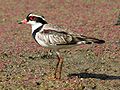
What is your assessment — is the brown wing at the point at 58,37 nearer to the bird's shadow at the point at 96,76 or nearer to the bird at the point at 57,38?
the bird at the point at 57,38

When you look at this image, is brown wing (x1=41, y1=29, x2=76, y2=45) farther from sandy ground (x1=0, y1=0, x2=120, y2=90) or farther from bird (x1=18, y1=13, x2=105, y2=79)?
sandy ground (x1=0, y1=0, x2=120, y2=90)


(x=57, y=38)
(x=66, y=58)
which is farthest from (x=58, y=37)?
(x=66, y=58)

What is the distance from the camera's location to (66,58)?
519 inches

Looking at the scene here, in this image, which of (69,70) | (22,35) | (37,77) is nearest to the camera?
(37,77)

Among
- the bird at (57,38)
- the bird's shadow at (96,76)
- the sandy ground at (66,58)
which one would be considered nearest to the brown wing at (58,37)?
the bird at (57,38)

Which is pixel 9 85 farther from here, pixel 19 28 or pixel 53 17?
pixel 53 17

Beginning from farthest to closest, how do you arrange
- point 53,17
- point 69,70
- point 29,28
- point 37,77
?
1. point 53,17
2. point 29,28
3. point 69,70
4. point 37,77

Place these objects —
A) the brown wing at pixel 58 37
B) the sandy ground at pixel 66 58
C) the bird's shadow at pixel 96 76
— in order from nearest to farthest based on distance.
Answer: the brown wing at pixel 58 37 < the sandy ground at pixel 66 58 < the bird's shadow at pixel 96 76

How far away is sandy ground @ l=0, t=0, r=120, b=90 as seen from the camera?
10.3 m

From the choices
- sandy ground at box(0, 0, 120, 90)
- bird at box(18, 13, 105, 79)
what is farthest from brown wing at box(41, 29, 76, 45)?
sandy ground at box(0, 0, 120, 90)

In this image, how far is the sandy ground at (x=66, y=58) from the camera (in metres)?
10.3

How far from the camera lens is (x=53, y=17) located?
22625 mm

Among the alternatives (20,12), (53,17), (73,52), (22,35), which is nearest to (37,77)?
(73,52)

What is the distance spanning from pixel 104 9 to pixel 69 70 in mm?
13275
